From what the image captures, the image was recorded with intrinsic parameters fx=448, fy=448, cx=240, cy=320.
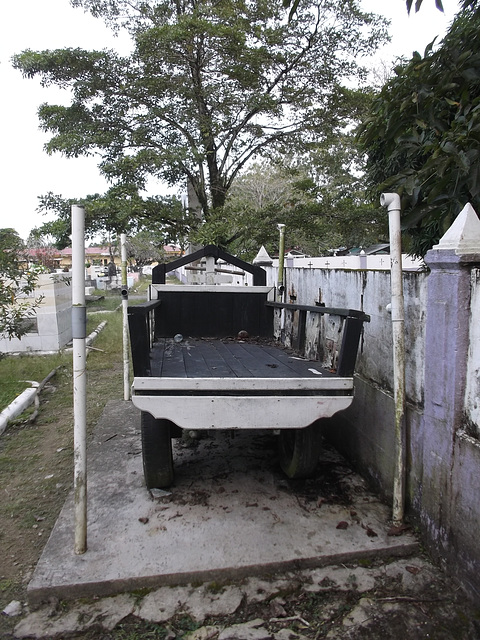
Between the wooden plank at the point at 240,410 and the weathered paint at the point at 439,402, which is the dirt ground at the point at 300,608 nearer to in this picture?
the weathered paint at the point at 439,402

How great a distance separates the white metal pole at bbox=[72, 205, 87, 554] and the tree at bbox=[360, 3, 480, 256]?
174 cm

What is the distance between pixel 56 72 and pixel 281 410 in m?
9.16

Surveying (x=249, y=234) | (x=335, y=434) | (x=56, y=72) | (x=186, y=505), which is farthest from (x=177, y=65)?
(x=186, y=505)

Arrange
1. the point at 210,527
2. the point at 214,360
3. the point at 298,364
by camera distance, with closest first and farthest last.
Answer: the point at 210,527, the point at 298,364, the point at 214,360

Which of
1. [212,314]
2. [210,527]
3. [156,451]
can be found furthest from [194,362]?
[212,314]

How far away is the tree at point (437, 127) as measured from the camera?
7.94 ft

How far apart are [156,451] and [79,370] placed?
0.91 m

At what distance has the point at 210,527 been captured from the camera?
109 inches

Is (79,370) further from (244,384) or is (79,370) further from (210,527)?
(210,527)

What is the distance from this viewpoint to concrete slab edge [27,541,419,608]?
2.26 metres

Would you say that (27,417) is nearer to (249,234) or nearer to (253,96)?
(249,234)

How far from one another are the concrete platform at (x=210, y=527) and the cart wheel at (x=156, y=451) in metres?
0.11

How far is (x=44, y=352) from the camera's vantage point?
849 centimetres

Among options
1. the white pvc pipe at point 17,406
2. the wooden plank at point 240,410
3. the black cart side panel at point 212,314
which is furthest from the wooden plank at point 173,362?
the white pvc pipe at point 17,406
